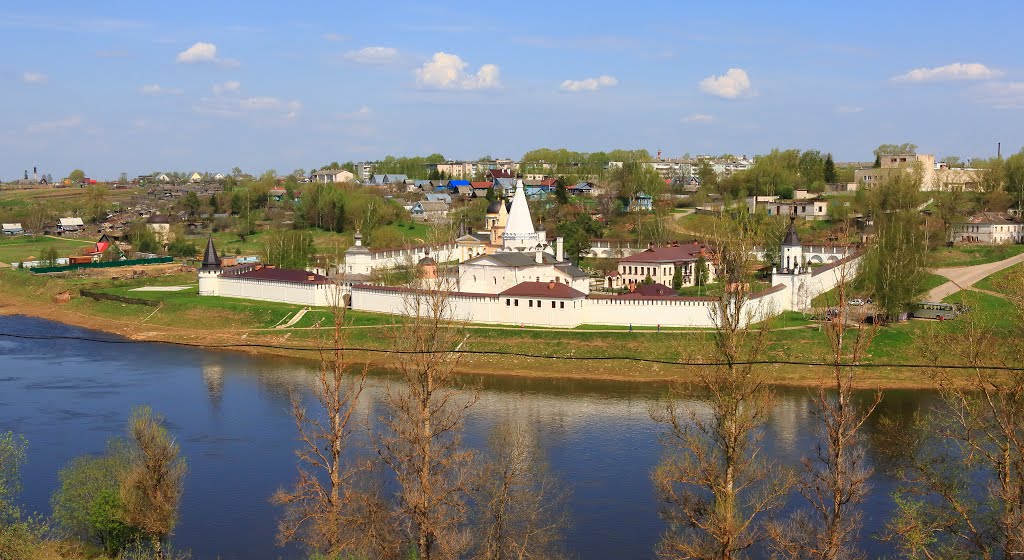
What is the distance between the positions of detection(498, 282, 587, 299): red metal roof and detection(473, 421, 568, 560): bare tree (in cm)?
1416

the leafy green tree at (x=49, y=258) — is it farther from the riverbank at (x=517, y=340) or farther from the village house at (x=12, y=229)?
the village house at (x=12, y=229)

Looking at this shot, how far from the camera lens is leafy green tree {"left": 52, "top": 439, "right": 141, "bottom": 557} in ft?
55.2

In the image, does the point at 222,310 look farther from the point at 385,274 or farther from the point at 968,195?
the point at 968,195

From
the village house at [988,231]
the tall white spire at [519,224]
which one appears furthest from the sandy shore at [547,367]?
the village house at [988,231]

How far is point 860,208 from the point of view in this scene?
59.2 m

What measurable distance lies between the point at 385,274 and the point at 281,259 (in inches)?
324

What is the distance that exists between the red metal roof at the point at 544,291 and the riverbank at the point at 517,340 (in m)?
1.48

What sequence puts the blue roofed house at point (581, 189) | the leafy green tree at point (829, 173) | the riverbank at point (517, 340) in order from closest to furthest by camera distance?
the riverbank at point (517, 340), the leafy green tree at point (829, 173), the blue roofed house at point (581, 189)

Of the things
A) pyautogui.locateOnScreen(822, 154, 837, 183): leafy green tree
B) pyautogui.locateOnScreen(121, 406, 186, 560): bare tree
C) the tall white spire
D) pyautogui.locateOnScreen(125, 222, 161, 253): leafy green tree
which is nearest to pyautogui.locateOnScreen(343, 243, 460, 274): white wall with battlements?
the tall white spire

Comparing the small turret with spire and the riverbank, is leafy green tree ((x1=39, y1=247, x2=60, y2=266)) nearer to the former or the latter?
the riverbank

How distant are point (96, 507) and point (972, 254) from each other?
4257 centimetres

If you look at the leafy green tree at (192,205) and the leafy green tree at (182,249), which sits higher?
the leafy green tree at (192,205)

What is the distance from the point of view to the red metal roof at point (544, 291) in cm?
3569

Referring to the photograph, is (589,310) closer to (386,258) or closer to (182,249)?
(386,258)
